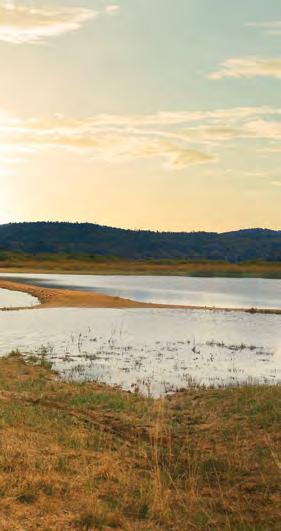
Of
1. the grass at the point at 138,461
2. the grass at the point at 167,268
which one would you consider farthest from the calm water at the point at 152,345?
the grass at the point at 167,268

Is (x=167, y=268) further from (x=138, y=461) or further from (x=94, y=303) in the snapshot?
(x=138, y=461)

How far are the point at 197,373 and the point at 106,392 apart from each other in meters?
6.44

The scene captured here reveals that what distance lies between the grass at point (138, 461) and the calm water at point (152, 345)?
4.30 meters

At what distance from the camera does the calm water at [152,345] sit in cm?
2525

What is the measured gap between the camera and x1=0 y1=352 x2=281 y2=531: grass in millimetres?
9867

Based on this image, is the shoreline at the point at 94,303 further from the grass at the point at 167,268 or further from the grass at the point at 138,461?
the grass at the point at 167,268

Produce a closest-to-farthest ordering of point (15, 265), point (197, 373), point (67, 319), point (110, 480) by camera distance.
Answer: point (110, 480) < point (197, 373) < point (67, 319) < point (15, 265)

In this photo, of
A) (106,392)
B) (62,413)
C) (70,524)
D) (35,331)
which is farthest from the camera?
(35,331)

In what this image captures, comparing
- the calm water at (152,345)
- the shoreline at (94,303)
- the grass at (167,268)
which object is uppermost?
the grass at (167,268)

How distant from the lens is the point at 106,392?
20.8 meters

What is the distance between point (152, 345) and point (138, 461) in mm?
21775

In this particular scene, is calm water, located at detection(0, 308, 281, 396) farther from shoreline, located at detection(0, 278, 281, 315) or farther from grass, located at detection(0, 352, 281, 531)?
grass, located at detection(0, 352, 281, 531)

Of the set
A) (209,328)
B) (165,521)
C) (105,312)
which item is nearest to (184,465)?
(165,521)

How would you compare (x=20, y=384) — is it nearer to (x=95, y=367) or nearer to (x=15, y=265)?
(x=95, y=367)
